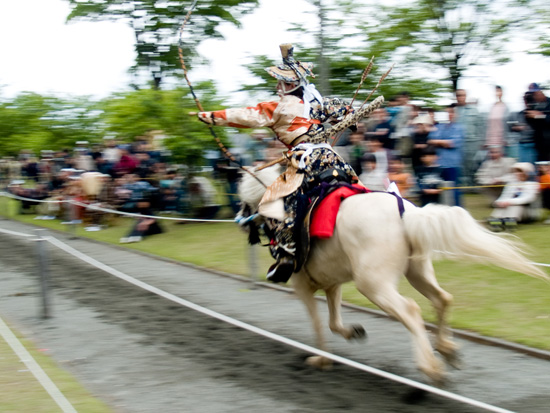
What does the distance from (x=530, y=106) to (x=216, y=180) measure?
287 inches

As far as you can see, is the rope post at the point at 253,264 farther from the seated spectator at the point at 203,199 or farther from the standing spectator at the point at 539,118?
the seated spectator at the point at 203,199

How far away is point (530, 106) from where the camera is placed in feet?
35.6

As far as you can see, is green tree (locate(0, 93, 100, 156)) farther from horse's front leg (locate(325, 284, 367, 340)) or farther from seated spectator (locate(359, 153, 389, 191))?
horse's front leg (locate(325, 284, 367, 340))

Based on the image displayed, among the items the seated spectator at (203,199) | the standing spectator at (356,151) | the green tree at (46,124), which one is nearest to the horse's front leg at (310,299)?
the standing spectator at (356,151)

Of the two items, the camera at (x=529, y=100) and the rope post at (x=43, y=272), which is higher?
the camera at (x=529, y=100)

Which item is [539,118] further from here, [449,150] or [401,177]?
[401,177]

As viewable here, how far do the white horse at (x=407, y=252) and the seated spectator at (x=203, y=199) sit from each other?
9623 millimetres

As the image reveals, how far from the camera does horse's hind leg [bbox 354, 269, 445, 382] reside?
500 centimetres

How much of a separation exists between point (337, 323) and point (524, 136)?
6221mm

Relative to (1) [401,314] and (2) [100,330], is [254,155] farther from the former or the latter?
(1) [401,314]

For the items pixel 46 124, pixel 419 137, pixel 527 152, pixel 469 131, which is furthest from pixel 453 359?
pixel 46 124

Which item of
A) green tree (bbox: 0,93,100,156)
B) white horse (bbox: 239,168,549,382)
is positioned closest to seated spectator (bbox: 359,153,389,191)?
white horse (bbox: 239,168,549,382)

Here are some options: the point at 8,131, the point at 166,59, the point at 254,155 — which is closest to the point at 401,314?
the point at 254,155

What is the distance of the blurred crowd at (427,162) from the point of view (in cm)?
1049
